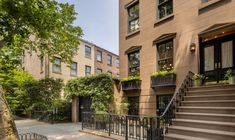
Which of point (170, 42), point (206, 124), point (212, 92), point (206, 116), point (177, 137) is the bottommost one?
point (177, 137)

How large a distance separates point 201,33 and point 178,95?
316 centimetres

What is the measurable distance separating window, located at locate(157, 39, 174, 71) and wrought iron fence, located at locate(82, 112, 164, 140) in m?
4.06

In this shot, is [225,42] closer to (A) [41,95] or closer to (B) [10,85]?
(A) [41,95]

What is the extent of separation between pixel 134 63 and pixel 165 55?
2782mm

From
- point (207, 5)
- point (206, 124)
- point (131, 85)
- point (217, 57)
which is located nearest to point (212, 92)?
point (206, 124)

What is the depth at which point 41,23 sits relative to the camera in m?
7.87

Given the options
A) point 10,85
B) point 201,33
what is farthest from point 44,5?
point 10,85

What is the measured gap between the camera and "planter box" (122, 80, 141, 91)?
1433 centimetres

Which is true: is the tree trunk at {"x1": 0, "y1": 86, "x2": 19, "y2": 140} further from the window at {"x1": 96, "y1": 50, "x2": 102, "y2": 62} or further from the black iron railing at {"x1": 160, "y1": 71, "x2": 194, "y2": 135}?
the window at {"x1": 96, "y1": 50, "x2": 102, "y2": 62}

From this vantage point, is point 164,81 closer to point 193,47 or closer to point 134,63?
point 193,47

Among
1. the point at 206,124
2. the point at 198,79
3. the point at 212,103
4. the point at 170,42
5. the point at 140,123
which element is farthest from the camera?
the point at 170,42

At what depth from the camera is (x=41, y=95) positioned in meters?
21.3

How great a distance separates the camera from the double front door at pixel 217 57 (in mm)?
10598

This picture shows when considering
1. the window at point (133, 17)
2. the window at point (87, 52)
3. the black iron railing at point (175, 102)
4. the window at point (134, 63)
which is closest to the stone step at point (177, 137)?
the black iron railing at point (175, 102)
